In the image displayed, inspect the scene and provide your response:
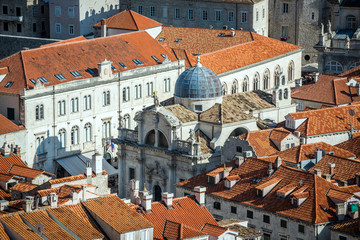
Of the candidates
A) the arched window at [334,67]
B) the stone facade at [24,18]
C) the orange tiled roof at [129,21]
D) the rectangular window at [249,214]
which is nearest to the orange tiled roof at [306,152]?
the rectangular window at [249,214]

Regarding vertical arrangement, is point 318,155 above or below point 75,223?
below

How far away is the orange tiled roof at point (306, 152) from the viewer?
4884 inches

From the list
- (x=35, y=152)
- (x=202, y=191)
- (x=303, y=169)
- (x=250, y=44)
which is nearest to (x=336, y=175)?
(x=303, y=169)

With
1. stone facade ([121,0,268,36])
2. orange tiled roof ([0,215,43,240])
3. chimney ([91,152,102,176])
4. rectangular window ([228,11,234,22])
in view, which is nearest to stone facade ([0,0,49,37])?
stone facade ([121,0,268,36])

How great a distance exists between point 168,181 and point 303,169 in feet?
51.7

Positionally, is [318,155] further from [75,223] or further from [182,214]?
[75,223]

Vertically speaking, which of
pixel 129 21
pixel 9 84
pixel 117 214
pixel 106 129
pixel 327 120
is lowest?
pixel 106 129

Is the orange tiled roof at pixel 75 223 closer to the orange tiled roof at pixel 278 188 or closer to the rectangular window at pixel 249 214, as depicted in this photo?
the orange tiled roof at pixel 278 188

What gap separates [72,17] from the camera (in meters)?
189

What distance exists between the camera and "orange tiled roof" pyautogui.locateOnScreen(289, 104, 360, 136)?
133500 millimetres

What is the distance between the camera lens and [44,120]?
484 feet

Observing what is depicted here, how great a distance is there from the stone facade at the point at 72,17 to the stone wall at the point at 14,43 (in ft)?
36.5

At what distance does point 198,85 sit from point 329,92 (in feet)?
76.3

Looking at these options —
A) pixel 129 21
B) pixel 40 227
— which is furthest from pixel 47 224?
pixel 129 21
